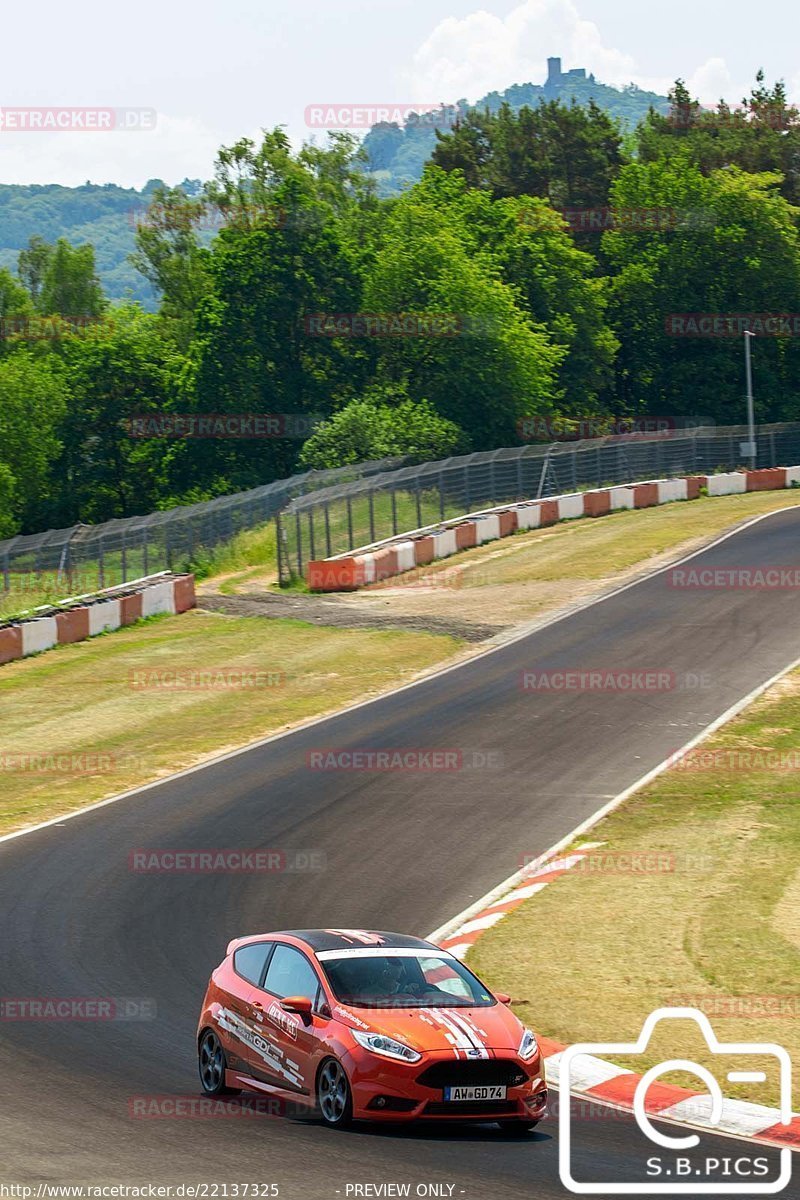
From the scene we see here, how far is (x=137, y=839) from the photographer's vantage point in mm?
21766

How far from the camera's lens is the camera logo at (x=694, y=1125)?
9969 mm

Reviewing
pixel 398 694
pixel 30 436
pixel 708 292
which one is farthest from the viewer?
pixel 708 292

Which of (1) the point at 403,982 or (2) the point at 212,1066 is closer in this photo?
(1) the point at 403,982

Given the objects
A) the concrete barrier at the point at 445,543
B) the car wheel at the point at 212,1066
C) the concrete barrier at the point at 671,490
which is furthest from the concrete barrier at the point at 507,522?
the car wheel at the point at 212,1066

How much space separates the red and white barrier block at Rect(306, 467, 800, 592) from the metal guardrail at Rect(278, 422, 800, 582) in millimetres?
738

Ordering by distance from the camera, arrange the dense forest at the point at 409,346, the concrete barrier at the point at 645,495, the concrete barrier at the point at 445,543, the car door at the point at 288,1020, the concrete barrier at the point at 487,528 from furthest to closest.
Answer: the dense forest at the point at 409,346, the concrete barrier at the point at 645,495, the concrete barrier at the point at 487,528, the concrete barrier at the point at 445,543, the car door at the point at 288,1020

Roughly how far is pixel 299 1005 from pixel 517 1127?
1.80 metres

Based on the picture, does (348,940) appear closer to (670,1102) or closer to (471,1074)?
(471,1074)

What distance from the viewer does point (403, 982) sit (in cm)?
1218

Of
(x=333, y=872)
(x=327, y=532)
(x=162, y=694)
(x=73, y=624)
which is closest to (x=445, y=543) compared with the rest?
(x=327, y=532)

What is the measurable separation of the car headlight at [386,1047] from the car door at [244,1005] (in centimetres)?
117

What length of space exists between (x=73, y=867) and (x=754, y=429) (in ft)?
181

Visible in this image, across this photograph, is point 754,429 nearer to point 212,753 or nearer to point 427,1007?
point 212,753

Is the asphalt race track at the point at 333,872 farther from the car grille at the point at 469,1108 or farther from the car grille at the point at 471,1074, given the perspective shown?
the car grille at the point at 471,1074
